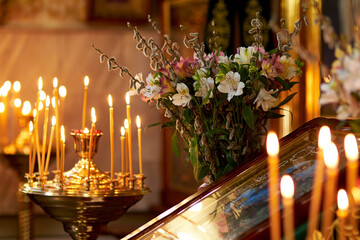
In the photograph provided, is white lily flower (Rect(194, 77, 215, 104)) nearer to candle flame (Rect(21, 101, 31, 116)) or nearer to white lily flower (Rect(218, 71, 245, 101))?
white lily flower (Rect(218, 71, 245, 101))

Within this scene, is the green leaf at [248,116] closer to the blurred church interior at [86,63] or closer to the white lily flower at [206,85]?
the white lily flower at [206,85]

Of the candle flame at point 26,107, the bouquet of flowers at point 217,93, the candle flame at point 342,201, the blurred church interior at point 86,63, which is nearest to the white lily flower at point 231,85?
the bouquet of flowers at point 217,93

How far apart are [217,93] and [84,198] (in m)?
0.36

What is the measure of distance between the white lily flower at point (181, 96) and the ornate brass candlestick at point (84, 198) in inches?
9.2

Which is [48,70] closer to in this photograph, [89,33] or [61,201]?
[89,33]

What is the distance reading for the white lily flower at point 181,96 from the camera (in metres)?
1.37

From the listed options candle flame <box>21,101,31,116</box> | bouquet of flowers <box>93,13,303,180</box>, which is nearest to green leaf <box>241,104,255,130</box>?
bouquet of flowers <box>93,13,303,180</box>

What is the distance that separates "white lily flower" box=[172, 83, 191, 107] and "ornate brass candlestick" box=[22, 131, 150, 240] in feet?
0.77

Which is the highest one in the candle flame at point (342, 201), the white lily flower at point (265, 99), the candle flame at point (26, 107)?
the candle flame at point (26, 107)

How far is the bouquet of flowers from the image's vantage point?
1359 mm

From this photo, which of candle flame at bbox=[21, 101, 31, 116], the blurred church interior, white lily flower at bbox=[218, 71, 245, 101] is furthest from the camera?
the blurred church interior

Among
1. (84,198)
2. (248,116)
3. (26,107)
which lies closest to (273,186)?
(248,116)

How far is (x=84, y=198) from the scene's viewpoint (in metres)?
1.41

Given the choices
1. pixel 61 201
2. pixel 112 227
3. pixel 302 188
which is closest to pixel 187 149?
pixel 61 201
